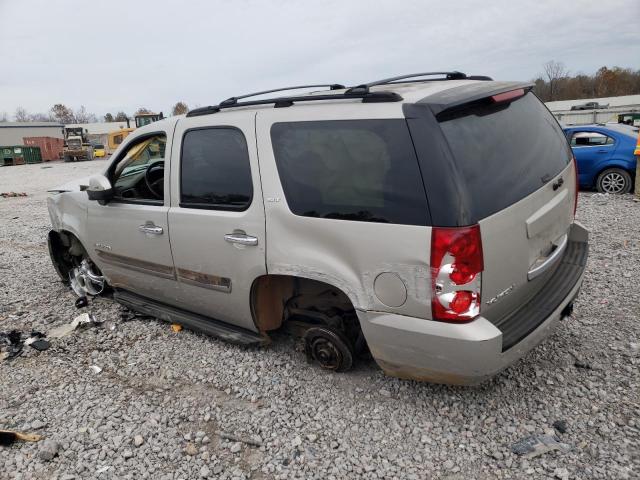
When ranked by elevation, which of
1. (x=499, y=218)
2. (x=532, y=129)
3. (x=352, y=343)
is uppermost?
(x=532, y=129)

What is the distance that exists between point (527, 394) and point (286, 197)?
1.97 m

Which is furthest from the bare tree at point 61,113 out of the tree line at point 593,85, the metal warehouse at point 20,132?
the tree line at point 593,85

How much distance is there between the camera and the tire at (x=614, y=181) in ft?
30.1

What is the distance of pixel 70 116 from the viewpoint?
336ft

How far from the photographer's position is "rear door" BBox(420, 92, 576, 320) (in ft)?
7.72

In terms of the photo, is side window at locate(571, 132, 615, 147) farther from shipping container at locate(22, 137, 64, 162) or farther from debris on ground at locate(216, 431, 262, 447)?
shipping container at locate(22, 137, 64, 162)

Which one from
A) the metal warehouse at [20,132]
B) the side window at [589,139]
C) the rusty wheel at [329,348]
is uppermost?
the metal warehouse at [20,132]

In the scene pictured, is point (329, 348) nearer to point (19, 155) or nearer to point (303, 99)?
point (303, 99)

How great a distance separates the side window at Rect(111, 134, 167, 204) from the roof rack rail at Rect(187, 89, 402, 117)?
614 mm

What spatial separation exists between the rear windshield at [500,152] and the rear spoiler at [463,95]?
55mm

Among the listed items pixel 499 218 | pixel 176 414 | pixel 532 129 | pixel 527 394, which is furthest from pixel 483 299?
pixel 176 414

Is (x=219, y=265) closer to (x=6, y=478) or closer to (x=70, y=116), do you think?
(x=6, y=478)

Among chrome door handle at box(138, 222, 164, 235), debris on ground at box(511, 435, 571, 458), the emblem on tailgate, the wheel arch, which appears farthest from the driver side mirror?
debris on ground at box(511, 435, 571, 458)

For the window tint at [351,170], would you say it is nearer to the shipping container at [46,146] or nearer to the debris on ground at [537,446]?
the debris on ground at [537,446]
